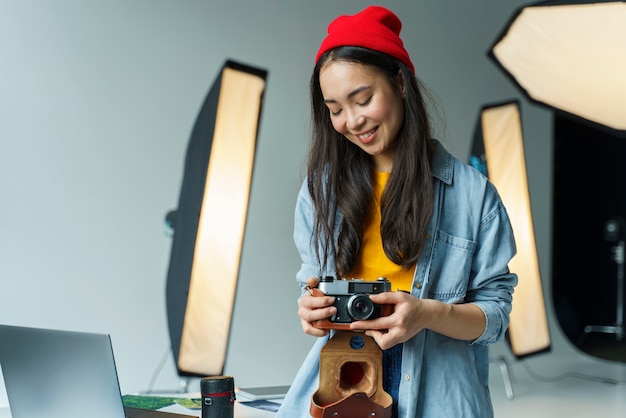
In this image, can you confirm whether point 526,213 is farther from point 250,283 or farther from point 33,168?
point 33,168

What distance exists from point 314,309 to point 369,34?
434 millimetres

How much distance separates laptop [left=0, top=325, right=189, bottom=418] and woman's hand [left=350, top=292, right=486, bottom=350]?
1.71 feet

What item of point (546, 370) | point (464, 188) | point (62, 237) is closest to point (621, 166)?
point (546, 370)

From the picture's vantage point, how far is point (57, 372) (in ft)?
4.29

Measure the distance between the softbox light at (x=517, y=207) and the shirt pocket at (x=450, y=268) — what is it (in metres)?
3.21

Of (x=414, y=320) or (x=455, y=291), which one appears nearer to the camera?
(x=414, y=320)

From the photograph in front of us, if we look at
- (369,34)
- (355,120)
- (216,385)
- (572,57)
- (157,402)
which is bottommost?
(157,402)

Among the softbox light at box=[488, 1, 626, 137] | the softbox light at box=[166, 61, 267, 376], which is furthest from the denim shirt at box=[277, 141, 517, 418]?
the softbox light at box=[488, 1, 626, 137]

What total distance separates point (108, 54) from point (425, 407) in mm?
3013

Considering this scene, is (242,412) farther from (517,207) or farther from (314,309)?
(517,207)

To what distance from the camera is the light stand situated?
541 cm

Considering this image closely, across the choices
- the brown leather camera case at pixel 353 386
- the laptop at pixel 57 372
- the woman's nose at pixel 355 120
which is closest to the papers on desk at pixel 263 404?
the laptop at pixel 57 372

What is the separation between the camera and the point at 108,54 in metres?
3.68

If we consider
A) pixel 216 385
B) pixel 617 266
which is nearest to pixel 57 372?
pixel 216 385
